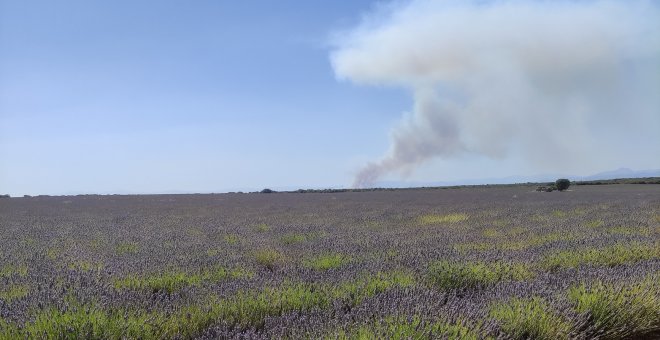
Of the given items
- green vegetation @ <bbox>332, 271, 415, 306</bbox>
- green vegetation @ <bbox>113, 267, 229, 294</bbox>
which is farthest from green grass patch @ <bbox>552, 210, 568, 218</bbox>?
green vegetation @ <bbox>113, 267, 229, 294</bbox>

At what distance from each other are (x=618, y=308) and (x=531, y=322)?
835 mm

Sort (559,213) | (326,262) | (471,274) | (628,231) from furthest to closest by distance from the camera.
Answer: (559,213)
(628,231)
(326,262)
(471,274)

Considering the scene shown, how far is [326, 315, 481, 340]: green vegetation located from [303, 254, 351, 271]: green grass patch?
2.02 m

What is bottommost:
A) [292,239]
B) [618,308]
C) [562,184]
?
[618,308]

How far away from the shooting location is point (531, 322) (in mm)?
2828

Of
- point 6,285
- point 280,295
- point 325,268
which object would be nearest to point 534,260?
point 325,268

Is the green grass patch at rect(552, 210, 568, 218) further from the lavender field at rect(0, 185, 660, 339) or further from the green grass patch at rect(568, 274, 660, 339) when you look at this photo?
the green grass patch at rect(568, 274, 660, 339)

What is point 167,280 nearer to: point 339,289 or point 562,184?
point 339,289

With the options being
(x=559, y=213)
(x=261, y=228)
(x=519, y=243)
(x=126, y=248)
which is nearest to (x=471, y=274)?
(x=519, y=243)

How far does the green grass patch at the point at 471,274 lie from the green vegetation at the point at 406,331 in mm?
1412

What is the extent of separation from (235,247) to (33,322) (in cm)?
373

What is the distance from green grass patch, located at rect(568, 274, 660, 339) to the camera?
126 inches

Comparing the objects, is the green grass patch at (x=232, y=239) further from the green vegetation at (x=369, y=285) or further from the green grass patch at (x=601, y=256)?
the green grass patch at (x=601, y=256)

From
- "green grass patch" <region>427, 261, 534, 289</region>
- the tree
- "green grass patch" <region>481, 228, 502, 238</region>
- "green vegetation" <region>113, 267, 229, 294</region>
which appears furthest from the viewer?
the tree
